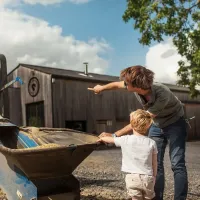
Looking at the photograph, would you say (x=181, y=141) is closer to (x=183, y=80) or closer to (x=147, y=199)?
(x=147, y=199)

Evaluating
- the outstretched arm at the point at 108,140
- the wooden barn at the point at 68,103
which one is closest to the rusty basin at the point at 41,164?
the outstretched arm at the point at 108,140

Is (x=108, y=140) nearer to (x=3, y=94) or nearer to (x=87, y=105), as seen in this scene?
(x=3, y=94)

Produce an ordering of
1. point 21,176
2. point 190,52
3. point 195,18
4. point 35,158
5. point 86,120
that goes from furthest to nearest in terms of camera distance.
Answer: point 86,120 < point 190,52 < point 195,18 < point 21,176 < point 35,158

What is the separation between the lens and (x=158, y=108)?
343 cm

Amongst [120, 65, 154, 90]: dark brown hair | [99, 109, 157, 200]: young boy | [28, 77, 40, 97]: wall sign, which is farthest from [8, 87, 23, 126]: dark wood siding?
[28, 77, 40, 97]: wall sign

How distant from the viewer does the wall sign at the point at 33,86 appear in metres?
20.9

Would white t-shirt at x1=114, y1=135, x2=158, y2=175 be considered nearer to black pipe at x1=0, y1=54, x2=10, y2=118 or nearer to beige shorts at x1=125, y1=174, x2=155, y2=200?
beige shorts at x1=125, y1=174, x2=155, y2=200

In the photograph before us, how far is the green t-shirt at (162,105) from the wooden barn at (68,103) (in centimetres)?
1583

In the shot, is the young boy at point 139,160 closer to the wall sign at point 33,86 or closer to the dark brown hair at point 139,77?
the dark brown hair at point 139,77

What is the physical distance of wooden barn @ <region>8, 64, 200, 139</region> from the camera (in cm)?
1958

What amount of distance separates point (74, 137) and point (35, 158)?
89 cm

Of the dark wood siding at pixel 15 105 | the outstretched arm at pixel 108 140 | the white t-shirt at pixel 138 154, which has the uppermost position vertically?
the dark wood siding at pixel 15 105

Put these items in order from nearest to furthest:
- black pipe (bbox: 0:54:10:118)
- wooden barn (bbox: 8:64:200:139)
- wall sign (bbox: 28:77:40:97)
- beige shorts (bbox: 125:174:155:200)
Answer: beige shorts (bbox: 125:174:155:200), black pipe (bbox: 0:54:10:118), wooden barn (bbox: 8:64:200:139), wall sign (bbox: 28:77:40:97)

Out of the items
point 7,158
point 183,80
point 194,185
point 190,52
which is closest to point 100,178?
point 194,185
